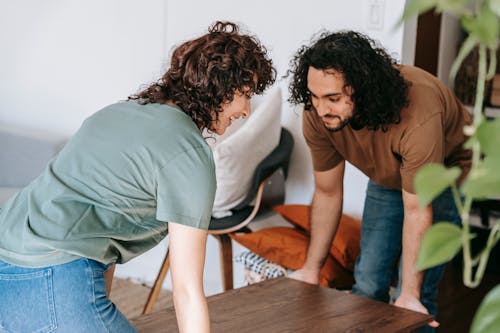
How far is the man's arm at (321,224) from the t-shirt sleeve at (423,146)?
0.40 m

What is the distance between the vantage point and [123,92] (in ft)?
11.7

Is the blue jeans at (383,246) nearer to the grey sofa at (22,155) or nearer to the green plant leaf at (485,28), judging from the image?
the grey sofa at (22,155)

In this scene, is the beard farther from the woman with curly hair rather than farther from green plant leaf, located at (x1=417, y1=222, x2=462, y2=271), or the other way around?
green plant leaf, located at (x1=417, y1=222, x2=462, y2=271)

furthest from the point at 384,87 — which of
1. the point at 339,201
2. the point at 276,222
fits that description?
the point at 276,222

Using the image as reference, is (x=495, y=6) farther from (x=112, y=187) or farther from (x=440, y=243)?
(x=112, y=187)

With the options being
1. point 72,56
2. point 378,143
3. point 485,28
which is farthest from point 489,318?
point 72,56

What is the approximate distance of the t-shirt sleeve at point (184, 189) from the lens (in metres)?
1.42

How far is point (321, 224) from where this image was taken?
2479mm

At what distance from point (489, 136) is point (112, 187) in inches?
41.2

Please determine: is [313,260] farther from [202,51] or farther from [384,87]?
[202,51]

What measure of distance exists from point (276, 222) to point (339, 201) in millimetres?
624

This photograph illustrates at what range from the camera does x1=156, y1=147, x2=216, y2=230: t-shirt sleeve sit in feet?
4.66

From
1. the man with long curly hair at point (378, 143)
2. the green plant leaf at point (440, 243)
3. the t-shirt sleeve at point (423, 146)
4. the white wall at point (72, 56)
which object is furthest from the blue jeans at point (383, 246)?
the green plant leaf at point (440, 243)

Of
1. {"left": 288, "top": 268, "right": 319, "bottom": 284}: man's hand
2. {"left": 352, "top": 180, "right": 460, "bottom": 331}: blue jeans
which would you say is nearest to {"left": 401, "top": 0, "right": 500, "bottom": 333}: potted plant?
{"left": 352, "top": 180, "right": 460, "bottom": 331}: blue jeans
